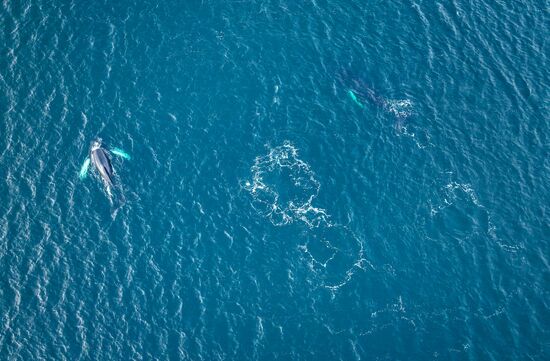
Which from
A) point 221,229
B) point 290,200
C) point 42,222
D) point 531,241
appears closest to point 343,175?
point 290,200

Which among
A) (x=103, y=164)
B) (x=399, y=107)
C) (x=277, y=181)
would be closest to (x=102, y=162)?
(x=103, y=164)

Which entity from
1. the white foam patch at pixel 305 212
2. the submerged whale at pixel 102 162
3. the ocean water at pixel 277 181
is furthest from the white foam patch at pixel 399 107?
the submerged whale at pixel 102 162

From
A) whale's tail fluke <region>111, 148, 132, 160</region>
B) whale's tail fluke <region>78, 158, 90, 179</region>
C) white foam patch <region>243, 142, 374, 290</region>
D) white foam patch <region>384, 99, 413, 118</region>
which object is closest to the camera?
white foam patch <region>243, 142, 374, 290</region>

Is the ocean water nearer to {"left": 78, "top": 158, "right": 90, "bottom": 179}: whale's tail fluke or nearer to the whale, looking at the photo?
{"left": 78, "top": 158, "right": 90, "bottom": 179}: whale's tail fluke

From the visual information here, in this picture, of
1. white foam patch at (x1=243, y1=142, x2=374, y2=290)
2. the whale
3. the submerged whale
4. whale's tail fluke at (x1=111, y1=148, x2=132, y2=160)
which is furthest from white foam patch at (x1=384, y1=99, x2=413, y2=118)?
the whale

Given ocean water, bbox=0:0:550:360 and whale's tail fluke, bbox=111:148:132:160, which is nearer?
ocean water, bbox=0:0:550:360

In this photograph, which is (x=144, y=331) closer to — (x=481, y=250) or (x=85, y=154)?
(x=85, y=154)
